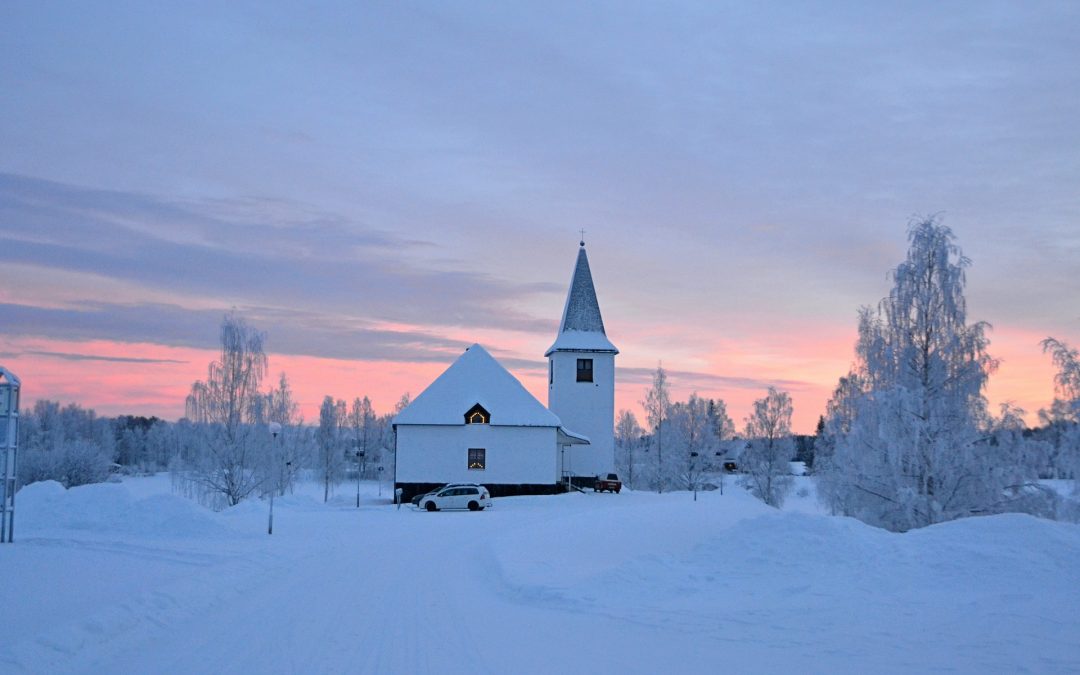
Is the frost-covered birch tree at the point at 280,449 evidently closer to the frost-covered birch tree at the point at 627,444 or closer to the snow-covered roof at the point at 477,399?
the snow-covered roof at the point at 477,399

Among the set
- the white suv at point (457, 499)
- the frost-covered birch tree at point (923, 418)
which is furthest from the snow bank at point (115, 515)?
the frost-covered birch tree at point (923, 418)

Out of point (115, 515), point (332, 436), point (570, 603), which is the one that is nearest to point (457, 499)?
point (115, 515)

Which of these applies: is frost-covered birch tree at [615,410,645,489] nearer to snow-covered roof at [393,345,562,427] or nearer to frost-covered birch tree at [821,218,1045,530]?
snow-covered roof at [393,345,562,427]

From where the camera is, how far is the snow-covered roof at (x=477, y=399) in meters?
50.2

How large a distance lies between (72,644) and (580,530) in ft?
57.2

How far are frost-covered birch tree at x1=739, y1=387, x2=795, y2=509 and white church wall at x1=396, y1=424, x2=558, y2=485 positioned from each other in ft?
46.5

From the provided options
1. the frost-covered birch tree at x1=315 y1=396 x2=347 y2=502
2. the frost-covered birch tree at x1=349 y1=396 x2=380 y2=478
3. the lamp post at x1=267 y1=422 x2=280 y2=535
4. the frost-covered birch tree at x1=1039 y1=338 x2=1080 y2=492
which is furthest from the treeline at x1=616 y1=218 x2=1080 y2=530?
the frost-covered birch tree at x1=349 y1=396 x2=380 y2=478

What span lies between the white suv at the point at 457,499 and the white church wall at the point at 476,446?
8507 mm

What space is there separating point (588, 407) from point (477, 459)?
443 inches

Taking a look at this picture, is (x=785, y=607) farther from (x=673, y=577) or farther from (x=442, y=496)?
(x=442, y=496)

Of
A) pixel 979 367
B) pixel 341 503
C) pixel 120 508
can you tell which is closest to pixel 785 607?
pixel 979 367

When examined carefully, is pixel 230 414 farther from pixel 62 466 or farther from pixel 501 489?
pixel 62 466

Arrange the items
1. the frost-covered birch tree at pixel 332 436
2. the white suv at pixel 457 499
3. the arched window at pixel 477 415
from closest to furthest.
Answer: the white suv at pixel 457 499
the arched window at pixel 477 415
the frost-covered birch tree at pixel 332 436

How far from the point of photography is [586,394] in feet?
193
